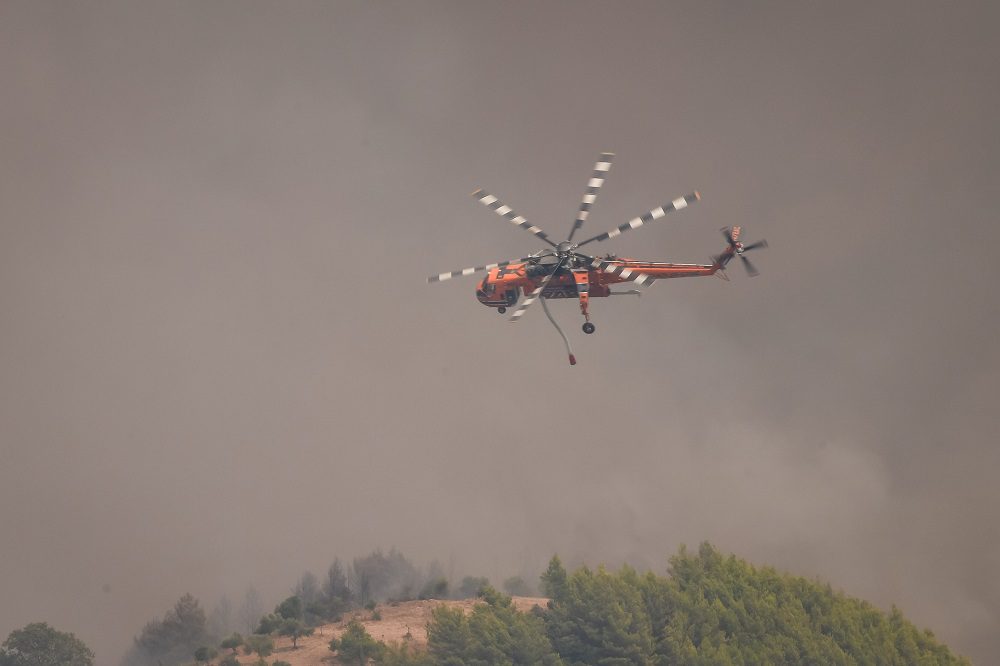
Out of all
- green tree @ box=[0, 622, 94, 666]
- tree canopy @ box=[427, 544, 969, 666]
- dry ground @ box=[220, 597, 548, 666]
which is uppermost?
green tree @ box=[0, 622, 94, 666]

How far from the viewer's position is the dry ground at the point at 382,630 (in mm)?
155875

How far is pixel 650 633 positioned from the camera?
6245 inches

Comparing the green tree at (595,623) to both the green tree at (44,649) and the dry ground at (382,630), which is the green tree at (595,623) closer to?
the dry ground at (382,630)

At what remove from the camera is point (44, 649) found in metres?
188

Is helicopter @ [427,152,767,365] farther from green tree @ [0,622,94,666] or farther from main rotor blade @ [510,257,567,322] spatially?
green tree @ [0,622,94,666]

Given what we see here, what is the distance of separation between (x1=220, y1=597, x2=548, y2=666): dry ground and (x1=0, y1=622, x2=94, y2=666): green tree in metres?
36.1

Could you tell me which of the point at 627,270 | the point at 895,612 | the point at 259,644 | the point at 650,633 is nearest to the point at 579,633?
the point at 650,633

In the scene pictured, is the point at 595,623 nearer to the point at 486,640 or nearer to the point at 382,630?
the point at 486,640

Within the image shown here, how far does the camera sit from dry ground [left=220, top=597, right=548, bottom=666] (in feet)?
511

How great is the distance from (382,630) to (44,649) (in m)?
58.5

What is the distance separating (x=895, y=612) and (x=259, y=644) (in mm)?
89286

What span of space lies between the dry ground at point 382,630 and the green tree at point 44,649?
3607cm

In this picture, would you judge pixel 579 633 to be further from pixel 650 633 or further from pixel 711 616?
pixel 711 616

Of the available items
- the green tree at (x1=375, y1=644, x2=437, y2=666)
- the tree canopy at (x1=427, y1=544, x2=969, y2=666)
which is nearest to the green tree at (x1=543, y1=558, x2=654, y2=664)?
the tree canopy at (x1=427, y1=544, x2=969, y2=666)
